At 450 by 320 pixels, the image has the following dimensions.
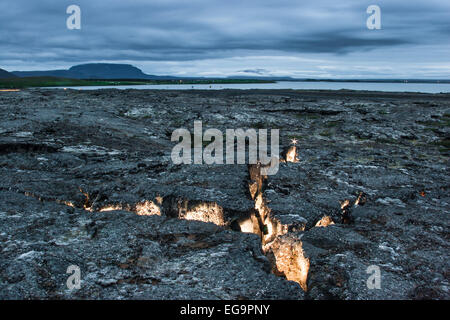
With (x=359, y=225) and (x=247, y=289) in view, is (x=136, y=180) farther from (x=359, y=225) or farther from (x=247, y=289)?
(x=359, y=225)

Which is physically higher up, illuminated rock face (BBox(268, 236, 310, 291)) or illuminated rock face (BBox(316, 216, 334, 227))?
illuminated rock face (BBox(316, 216, 334, 227))

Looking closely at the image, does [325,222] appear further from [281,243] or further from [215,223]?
[215,223]

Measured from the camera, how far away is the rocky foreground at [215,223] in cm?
345

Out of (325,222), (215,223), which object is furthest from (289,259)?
(215,223)

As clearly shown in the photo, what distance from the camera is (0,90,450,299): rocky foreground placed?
3451 millimetres

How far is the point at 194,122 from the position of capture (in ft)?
49.0

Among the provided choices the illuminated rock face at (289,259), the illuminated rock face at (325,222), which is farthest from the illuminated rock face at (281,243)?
the illuminated rock face at (325,222)

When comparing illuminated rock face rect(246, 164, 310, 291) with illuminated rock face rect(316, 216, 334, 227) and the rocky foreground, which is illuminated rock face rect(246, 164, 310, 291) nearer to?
the rocky foreground

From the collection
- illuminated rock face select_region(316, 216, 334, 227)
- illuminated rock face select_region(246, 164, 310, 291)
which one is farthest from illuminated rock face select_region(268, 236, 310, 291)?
illuminated rock face select_region(316, 216, 334, 227)

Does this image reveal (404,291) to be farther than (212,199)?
No
